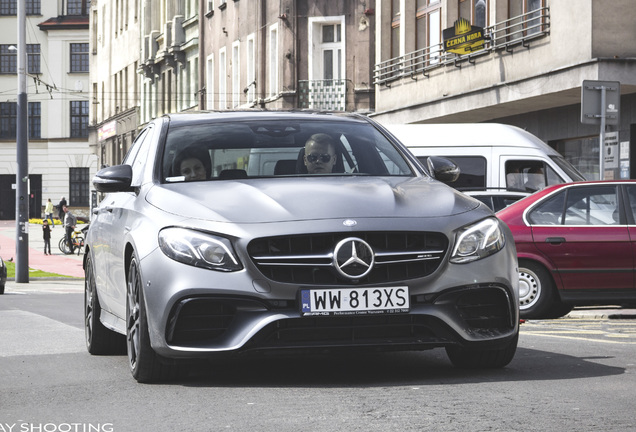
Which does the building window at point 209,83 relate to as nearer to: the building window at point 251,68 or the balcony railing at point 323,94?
the building window at point 251,68

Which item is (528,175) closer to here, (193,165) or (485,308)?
(193,165)

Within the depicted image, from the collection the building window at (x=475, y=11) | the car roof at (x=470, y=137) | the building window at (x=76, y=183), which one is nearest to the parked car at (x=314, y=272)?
the car roof at (x=470, y=137)

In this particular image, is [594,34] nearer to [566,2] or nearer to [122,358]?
[566,2]

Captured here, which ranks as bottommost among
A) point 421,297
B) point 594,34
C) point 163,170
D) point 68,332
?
point 68,332

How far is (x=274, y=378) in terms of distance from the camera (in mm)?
7770

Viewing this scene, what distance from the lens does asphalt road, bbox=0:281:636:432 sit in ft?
19.9

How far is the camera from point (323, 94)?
138 ft

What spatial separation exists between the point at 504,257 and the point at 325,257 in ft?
3.52

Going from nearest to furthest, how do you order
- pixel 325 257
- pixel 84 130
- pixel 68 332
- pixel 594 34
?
pixel 325 257
pixel 68 332
pixel 594 34
pixel 84 130

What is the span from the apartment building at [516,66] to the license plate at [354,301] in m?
14.0

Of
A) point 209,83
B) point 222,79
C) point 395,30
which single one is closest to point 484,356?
point 395,30

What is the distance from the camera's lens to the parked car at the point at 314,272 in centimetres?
711

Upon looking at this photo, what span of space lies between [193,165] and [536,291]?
22.3ft

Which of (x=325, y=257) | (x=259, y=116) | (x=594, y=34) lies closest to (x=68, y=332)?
(x=259, y=116)
